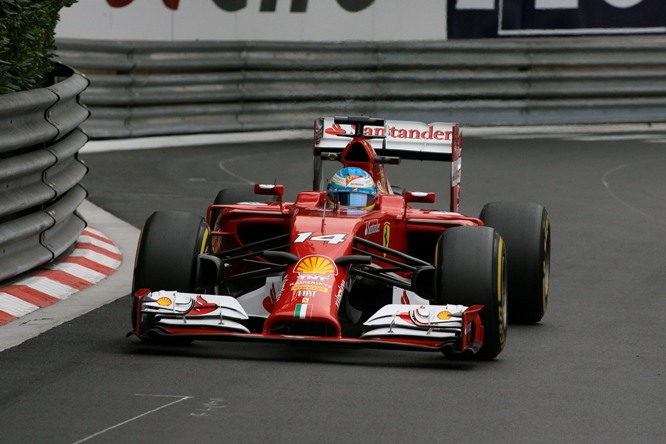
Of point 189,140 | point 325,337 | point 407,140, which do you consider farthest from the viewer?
point 189,140

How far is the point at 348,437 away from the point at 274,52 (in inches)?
654

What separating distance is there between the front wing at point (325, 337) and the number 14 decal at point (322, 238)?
62 centimetres

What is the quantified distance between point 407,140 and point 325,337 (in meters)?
3.12

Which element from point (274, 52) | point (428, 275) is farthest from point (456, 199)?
point (274, 52)

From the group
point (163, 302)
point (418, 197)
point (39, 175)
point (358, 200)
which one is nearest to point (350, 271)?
point (358, 200)

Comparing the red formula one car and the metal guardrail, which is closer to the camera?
the red formula one car

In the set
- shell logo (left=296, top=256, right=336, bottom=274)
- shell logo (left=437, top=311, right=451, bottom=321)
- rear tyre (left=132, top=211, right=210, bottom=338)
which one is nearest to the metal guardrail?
rear tyre (left=132, top=211, right=210, bottom=338)

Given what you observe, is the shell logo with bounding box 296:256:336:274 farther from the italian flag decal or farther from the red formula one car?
the italian flag decal

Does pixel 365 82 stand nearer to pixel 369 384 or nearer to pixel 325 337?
pixel 325 337

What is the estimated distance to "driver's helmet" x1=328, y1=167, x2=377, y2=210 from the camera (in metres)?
9.80

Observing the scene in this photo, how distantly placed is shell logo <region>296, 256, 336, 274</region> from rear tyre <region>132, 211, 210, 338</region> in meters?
0.67

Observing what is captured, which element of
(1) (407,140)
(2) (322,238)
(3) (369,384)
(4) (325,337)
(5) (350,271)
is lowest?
(3) (369,384)

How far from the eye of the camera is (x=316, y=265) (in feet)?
28.7

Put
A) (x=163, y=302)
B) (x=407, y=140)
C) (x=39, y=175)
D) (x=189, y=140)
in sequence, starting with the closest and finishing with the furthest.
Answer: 1. (x=163, y=302)
2. (x=407, y=140)
3. (x=39, y=175)
4. (x=189, y=140)
